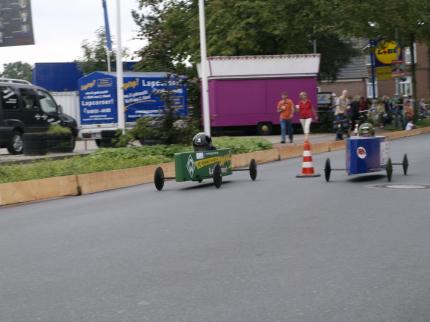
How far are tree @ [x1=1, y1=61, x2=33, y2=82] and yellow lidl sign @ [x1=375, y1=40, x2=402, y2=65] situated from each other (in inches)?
4626

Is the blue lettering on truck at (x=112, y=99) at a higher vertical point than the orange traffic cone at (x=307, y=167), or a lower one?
higher

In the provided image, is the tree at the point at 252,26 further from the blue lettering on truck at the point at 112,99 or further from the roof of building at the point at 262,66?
the blue lettering on truck at the point at 112,99

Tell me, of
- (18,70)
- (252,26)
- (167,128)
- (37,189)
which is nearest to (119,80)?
A: (167,128)

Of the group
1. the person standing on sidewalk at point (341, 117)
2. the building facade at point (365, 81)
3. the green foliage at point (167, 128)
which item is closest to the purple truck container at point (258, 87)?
the person standing on sidewalk at point (341, 117)

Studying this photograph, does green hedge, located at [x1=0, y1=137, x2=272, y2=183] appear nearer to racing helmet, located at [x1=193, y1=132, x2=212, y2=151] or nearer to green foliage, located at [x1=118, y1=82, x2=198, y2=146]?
green foliage, located at [x1=118, y1=82, x2=198, y2=146]

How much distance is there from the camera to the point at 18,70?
6275 inches

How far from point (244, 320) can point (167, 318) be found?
524mm

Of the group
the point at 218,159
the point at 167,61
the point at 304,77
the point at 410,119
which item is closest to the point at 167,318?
the point at 218,159

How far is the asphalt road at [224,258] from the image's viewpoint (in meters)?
6.04

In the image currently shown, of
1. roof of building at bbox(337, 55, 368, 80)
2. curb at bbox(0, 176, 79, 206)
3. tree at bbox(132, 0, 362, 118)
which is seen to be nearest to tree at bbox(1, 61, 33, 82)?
roof of building at bbox(337, 55, 368, 80)

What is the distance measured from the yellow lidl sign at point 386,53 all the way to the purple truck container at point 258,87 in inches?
209

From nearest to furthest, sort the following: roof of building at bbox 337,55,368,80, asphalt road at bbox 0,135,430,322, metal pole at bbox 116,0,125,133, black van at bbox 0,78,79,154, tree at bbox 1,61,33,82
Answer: asphalt road at bbox 0,135,430,322 < metal pole at bbox 116,0,125,133 < black van at bbox 0,78,79,154 < roof of building at bbox 337,55,368,80 < tree at bbox 1,61,33,82

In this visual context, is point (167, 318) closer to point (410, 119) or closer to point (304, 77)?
point (304, 77)

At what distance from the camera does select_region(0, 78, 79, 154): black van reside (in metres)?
25.8
